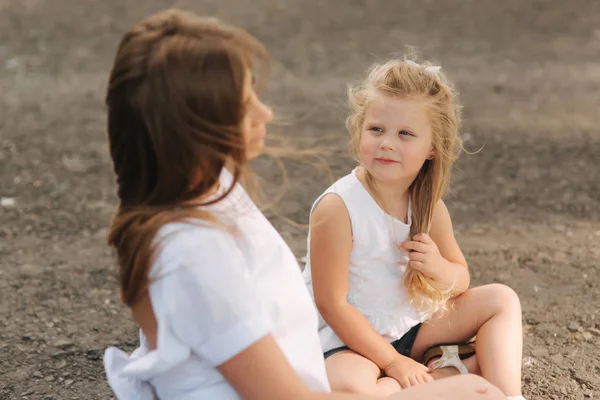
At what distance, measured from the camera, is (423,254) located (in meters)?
2.08

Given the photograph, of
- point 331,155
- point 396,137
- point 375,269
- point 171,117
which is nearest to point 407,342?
point 375,269

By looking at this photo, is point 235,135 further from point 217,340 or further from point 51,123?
point 51,123

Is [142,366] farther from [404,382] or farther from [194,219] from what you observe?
[404,382]

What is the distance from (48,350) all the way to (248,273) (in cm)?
145

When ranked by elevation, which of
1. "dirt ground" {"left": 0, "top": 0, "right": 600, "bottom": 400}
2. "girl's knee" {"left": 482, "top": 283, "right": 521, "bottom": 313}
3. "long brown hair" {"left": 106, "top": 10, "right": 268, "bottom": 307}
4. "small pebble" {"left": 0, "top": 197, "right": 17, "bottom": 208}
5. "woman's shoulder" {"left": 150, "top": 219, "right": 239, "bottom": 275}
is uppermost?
"long brown hair" {"left": 106, "top": 10, "right": 268, "bottom": 307}

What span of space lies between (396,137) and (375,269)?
0.36 metres

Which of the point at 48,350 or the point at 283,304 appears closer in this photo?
the point at 283,304

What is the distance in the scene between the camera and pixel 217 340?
1.33 meters

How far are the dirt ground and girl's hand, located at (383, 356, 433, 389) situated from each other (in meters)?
0.42

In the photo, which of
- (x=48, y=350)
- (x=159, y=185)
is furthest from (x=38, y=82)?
(x=159, y=185)

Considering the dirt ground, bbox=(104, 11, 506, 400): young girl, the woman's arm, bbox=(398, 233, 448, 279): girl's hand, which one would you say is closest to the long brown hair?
bbox=(104, 11, 506, 400): young girl

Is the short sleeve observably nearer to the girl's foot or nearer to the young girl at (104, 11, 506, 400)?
the young girl at (104, 11, 506, 400)

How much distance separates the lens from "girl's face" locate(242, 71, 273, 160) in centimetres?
138

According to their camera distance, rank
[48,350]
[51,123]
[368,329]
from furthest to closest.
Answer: [51,123]
[48,350]
[368,329]
